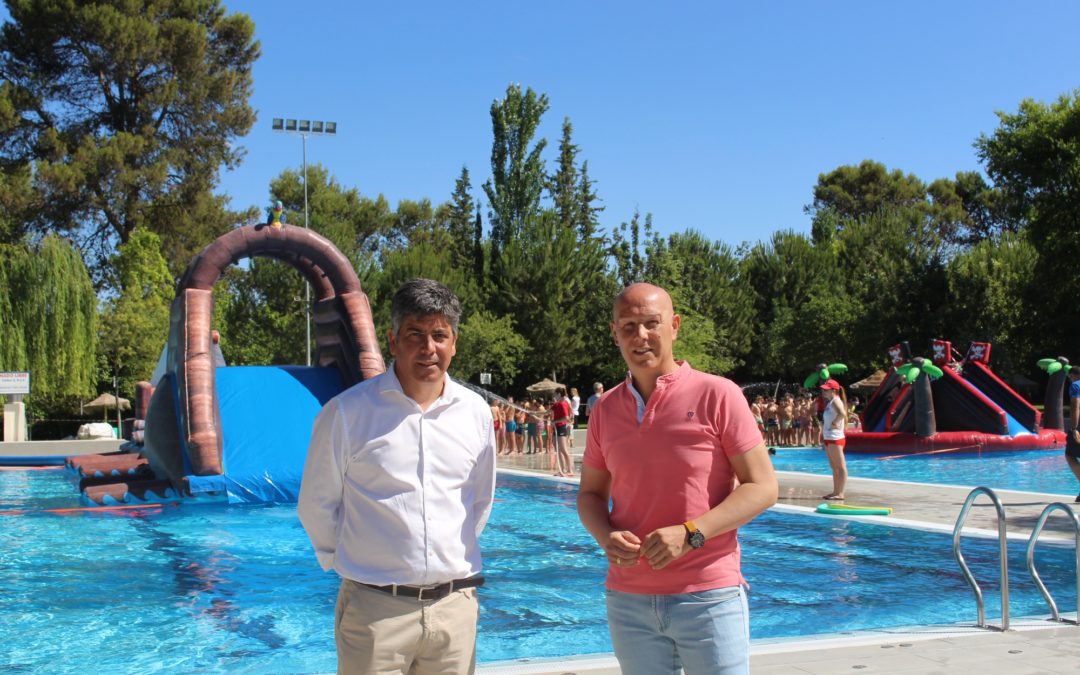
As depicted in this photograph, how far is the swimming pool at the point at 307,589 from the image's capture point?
243 inches

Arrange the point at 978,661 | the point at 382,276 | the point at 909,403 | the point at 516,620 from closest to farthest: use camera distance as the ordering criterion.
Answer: the point at 978,661
the point at 516,620
the point at 909,403
the point at 382,276

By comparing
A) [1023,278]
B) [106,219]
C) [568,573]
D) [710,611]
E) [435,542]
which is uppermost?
[106,219]

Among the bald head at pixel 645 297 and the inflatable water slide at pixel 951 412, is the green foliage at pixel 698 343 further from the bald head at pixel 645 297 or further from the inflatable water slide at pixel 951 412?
the bald head at pixel 645 297

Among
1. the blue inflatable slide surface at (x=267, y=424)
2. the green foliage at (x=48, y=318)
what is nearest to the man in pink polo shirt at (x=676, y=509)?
the blue inflatable slide surface at (x=267, y=424)

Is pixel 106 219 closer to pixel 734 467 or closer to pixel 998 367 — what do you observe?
pixel 998 367

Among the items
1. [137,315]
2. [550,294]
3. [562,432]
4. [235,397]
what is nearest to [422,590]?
[235,397]

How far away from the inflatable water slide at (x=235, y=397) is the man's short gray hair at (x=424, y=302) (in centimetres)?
1117

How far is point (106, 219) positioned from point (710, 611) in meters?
44.2

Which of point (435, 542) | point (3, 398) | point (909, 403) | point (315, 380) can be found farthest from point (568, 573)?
point (3, 398)

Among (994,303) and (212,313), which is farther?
(994,303)

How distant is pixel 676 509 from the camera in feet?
9.18

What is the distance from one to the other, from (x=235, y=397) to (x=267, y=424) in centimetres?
102

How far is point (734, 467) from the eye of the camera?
2.86 meters

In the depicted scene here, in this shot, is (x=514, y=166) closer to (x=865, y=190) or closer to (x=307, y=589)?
(x=865, y=190)
